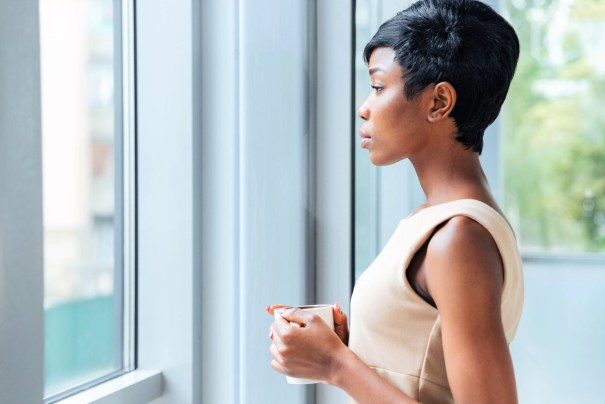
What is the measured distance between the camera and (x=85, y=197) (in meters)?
1.28

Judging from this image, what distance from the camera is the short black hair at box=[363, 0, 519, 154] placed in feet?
2.79

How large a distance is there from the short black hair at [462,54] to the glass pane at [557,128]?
25.1 inches

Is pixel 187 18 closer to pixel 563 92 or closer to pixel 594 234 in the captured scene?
pixel 563 92

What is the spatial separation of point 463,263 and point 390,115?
0.22 metres

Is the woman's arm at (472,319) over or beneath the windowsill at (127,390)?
over

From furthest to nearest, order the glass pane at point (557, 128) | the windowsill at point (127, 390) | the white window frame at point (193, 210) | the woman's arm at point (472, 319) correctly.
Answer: the glass pane at point (557, 128), the white window frame at point (193, 210), the windowsill at point (127, 390), the woman's arm at point (472, 319)

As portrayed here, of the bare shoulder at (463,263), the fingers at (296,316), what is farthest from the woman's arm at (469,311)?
the fingers at (296,316)

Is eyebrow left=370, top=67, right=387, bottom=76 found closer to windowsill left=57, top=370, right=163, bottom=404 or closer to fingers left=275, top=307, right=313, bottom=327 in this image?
fingers left=275, top=307, right=313, bottom=327

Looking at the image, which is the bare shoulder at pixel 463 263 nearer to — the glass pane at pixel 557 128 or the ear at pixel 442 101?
Result: the ear at pixel 442 101

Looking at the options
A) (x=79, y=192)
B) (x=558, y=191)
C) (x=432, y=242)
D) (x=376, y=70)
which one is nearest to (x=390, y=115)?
(x=376, y=70)

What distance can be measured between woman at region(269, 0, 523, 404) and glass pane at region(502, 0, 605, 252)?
0.62 m

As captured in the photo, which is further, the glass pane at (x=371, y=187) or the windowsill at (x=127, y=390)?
the glass pane at (x=371, y=187)

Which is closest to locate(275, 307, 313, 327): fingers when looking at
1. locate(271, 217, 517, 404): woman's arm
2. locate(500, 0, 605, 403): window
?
locate(271, 217, 517, 404): woman's arm

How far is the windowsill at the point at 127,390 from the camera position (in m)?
1.15
